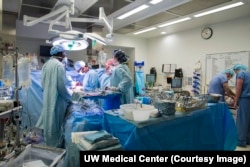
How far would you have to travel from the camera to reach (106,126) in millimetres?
2105

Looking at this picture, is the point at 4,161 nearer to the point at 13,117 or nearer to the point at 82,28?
the point at 13,117

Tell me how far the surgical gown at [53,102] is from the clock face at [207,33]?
4331 mm

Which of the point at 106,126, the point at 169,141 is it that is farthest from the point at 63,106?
the point at 169,141

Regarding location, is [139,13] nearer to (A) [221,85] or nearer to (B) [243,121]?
(A) [221,85]

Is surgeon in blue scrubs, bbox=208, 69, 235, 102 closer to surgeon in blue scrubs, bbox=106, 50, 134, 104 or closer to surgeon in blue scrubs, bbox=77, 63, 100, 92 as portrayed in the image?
surgeon in blue scrubs, bbox=106, 50, 134, 104

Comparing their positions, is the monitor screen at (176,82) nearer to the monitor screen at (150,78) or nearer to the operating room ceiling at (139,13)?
the monitor screen at (150,78)

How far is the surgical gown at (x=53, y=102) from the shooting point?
286 centimetres

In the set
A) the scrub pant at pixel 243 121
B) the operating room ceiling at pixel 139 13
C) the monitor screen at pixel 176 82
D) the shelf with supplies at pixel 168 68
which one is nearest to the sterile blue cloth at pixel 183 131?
the scrub pant at pixel 243 121

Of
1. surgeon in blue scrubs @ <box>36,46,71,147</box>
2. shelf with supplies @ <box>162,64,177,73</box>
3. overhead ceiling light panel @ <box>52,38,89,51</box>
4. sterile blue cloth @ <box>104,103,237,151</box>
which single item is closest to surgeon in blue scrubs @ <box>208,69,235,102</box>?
sterile blue cloth @ <box>104,103,237,151</box>

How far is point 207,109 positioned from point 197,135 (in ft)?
1.33

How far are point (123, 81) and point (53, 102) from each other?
1.13m

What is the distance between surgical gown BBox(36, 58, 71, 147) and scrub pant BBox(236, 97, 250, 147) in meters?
3.26

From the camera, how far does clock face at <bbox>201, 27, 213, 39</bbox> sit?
538cm

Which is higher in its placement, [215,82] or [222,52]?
[222,52]
